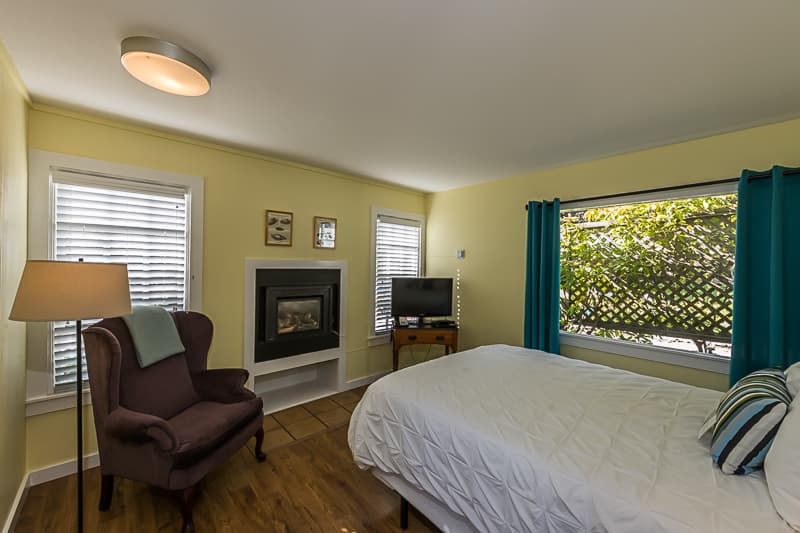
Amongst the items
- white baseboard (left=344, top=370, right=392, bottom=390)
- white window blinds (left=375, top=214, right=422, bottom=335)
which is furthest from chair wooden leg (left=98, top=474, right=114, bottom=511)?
white window blinds (left=375, top=214, right=422, bottom=335)

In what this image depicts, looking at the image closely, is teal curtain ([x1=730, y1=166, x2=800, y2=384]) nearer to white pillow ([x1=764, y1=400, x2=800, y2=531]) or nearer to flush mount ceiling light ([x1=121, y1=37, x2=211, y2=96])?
white pillow ([x1=764, y1=400, x2=800, y2=531])

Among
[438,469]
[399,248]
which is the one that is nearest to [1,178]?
[438,469]

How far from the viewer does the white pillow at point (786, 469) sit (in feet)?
3.23

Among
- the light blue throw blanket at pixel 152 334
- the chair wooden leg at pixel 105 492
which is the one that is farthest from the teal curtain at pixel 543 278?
the chair wooden leg at pixel 105 492

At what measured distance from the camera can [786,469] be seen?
3.44 ft

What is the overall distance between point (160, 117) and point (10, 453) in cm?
216

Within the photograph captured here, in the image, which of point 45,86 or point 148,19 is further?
point 45,86

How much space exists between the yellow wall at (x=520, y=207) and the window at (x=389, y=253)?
24 centimetres

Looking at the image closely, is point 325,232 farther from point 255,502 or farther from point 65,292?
point 255,502

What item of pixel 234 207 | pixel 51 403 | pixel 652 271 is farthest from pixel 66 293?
pixel 652 271

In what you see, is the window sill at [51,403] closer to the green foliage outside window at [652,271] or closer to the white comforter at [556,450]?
the white comforter at [556,450]

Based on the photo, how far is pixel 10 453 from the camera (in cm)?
177

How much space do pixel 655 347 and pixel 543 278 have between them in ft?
3.33

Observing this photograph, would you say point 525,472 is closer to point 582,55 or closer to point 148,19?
point 582,55
